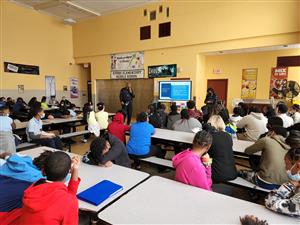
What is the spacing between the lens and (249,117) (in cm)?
386

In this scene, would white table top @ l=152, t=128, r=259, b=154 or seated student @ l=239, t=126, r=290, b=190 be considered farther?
white table top @ l=152, t=128, r=259, b=154

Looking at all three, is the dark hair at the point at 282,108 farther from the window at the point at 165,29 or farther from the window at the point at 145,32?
the window at the point at 145,32

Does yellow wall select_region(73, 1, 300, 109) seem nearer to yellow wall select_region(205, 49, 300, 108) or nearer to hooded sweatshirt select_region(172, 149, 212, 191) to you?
yellow wall select_region(205, 49, 300, 108)

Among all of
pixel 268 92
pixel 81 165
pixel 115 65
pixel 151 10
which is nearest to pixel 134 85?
pixel 115 65

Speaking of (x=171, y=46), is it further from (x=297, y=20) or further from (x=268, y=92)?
(x=268, y=92)

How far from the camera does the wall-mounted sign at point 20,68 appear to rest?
838 cm

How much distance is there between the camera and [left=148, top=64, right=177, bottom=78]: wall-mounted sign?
8.11 m

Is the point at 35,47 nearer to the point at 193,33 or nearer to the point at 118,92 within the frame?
the point at 118,92

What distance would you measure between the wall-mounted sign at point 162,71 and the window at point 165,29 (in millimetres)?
1196

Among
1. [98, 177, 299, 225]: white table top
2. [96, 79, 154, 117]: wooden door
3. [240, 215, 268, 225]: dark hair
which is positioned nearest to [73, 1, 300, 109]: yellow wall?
[96, 79, 154, 117]: wooden door

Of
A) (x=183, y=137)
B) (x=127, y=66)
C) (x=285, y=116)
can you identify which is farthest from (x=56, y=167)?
(x=127, y=66)

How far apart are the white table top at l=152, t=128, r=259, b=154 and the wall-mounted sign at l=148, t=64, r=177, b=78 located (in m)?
4.57

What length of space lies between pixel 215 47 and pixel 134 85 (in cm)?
383

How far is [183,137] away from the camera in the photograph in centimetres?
351
